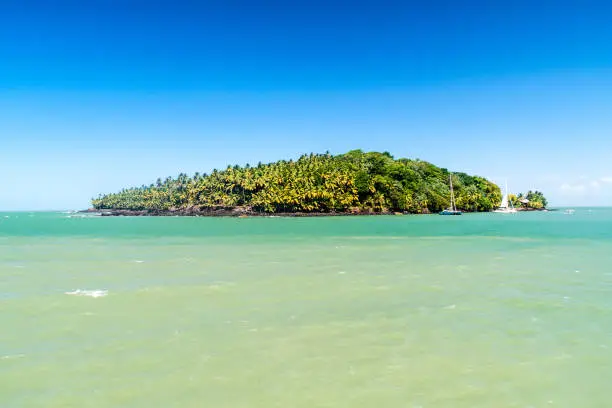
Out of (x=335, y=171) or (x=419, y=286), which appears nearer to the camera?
(x=419, y=286)

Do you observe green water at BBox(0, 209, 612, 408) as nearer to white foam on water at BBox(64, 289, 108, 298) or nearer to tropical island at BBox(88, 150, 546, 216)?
white foam on water at BBox(64, 289, 108, 298)

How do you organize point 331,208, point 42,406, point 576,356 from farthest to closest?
1. point 331,208
2. point 576,356
3. point 42,406

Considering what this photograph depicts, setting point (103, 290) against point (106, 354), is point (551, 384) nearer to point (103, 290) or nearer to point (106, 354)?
point (106, 354)

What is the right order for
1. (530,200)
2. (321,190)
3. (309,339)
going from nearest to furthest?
(309,339) → (321,190) → (530,200)

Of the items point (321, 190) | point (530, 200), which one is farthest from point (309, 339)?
point (530, 200)

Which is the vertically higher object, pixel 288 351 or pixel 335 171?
pixel 335 171

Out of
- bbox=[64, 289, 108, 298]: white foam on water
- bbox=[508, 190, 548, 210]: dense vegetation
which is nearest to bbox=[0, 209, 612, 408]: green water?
bbox=[64, 289, 108, 298]: white foam on water

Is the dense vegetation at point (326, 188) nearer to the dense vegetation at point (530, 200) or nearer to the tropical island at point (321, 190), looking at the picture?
the tropical island at point (321, 190)

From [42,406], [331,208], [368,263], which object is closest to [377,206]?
[331,208]

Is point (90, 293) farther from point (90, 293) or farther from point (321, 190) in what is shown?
point (321, 190)
